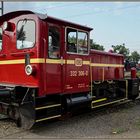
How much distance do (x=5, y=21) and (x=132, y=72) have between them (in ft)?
22.3

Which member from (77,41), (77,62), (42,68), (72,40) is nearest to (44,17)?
(42,68)

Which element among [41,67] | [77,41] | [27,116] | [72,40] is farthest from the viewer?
[77,41]

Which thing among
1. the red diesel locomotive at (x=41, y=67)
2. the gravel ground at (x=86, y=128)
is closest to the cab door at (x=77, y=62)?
the red diesel locomotive at (x=41, y=67)

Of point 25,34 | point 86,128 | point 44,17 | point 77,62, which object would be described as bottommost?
point 86,128

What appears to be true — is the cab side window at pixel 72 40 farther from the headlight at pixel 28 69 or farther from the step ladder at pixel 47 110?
the step ladder at pixel 47 110

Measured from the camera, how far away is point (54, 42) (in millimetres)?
8859

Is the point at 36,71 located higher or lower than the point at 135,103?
higher

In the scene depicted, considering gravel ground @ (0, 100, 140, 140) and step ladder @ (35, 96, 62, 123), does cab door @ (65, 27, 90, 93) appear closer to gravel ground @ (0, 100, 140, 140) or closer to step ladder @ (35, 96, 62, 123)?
step ladder @ (35, 96, 62, 123)

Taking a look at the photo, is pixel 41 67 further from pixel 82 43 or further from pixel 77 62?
pixel 82 43

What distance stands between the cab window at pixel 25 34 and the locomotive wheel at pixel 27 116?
5.56 ft

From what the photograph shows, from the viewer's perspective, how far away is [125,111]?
37.0 feet

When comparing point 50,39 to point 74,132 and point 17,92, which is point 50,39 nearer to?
point 17,92

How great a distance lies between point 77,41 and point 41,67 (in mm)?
1912

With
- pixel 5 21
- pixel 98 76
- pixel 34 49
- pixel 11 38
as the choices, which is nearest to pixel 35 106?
pixel 34 49
